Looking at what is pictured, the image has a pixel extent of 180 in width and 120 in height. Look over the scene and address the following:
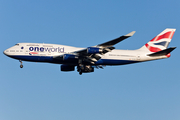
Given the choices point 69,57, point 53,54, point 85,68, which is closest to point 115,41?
point 69,57

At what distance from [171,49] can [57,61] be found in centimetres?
1854

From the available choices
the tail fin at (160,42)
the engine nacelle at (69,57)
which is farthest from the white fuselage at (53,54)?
the tail fin at (160,42)

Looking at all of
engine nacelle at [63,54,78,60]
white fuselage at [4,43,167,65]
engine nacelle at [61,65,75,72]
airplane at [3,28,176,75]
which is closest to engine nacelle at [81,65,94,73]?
airplane at [3,28,176,75]

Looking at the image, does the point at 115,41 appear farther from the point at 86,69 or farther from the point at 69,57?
the point at 86,69

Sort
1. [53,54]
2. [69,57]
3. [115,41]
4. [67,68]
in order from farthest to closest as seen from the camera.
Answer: [67,68], [53,54], [69,57], [115,41]

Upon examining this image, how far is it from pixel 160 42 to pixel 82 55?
16.0 metres

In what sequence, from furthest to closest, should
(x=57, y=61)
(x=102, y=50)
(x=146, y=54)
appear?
(x=146, y=54) → (x=57, y=61) → (x=102, y=50)

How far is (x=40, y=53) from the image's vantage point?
160ft

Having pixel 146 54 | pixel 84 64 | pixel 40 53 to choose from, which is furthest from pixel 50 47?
pixel 146 54

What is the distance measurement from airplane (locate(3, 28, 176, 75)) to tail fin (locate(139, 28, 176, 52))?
1291 millimetres

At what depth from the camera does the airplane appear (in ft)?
155

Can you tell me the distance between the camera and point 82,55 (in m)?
48.1

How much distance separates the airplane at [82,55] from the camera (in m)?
47.2

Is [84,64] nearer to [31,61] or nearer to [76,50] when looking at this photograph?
[76,50]
